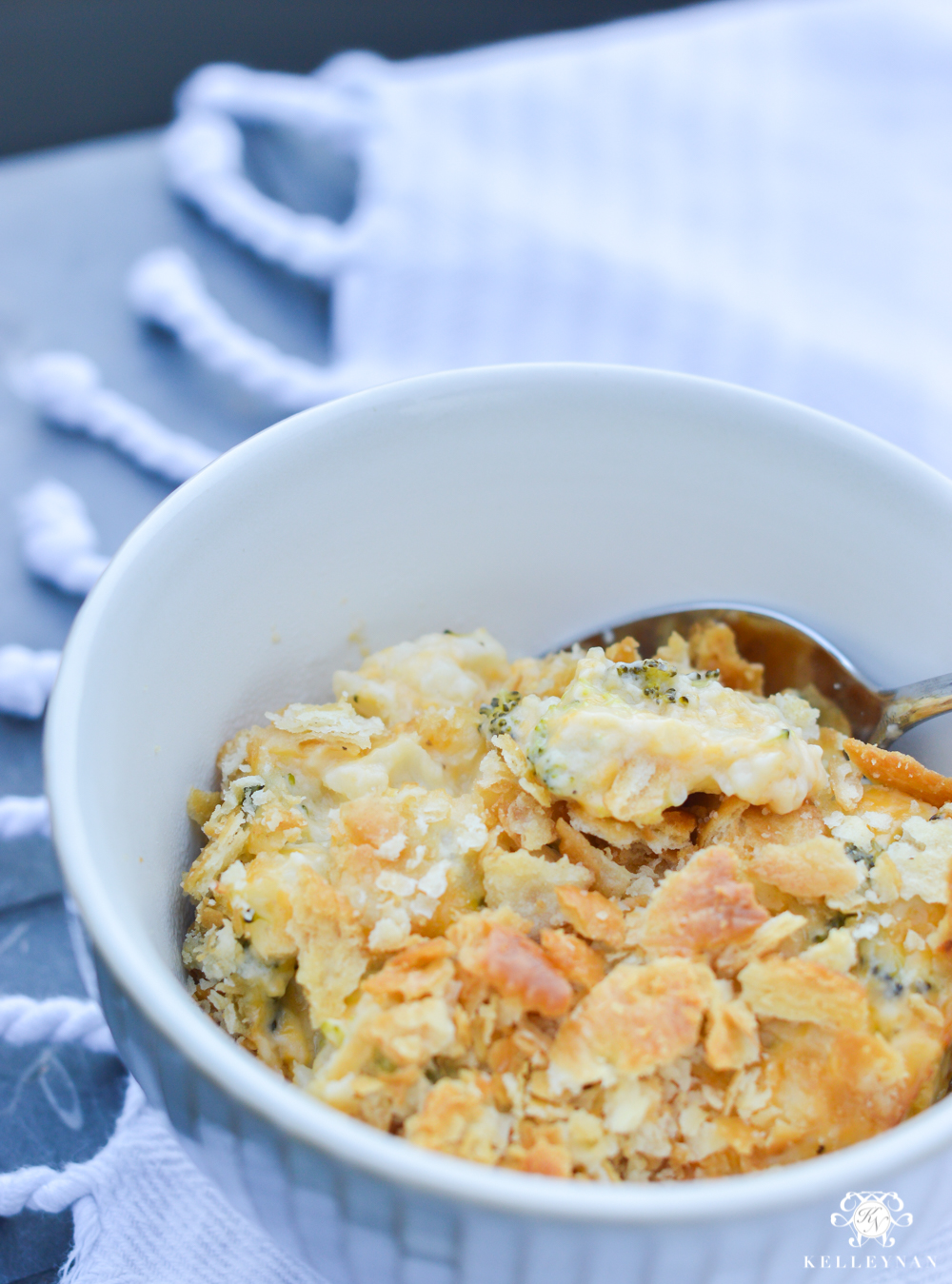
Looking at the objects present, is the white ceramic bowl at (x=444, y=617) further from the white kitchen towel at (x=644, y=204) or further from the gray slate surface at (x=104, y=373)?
the white kitchen towel at (x=644, y=204)

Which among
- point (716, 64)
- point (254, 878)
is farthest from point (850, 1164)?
point (716, 64)

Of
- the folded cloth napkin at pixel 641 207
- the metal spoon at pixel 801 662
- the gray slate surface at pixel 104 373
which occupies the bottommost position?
the gray slate surface at pixel 104 373

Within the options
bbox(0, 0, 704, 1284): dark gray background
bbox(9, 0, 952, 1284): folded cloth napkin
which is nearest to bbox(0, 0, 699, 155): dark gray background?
bbox(0, 0, 704, 1284): dark gray background

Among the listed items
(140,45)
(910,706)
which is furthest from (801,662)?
(140,45)

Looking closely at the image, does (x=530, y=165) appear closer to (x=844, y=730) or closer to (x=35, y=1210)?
(x=844, y=730)

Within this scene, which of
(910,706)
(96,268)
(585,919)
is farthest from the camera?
(96,268)

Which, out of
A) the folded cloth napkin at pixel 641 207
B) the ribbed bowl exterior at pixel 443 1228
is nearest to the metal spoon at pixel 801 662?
the ribbed bowl exterior at pixel 443 1228

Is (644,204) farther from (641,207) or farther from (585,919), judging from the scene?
(585,919)
